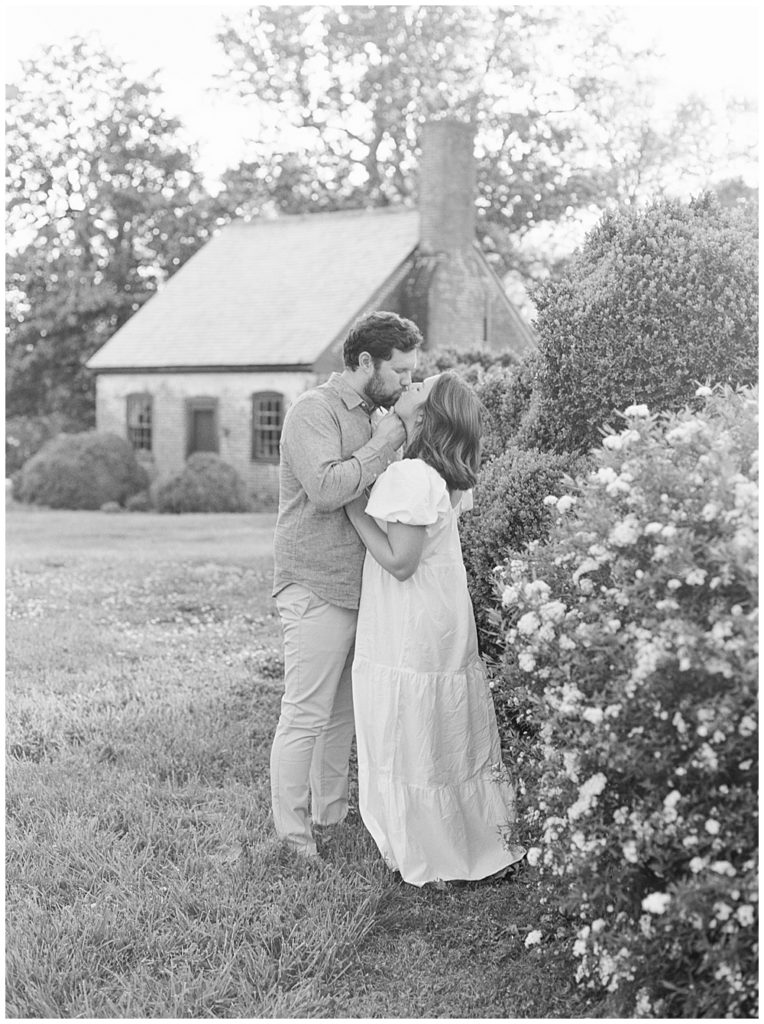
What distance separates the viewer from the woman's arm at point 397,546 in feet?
14.2

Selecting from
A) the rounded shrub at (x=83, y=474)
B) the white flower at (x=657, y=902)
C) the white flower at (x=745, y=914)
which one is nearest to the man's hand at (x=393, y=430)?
the white flower at (x=657, y=902)

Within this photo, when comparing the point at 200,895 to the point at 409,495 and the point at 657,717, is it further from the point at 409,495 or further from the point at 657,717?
the point at 657,717

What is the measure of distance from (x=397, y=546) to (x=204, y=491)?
69.6 ft

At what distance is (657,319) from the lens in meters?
4.84

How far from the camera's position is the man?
470 cm

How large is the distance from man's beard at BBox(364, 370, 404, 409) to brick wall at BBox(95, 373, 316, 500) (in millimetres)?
21042

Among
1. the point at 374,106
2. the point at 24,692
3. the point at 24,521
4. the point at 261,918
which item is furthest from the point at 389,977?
the point at 374,106

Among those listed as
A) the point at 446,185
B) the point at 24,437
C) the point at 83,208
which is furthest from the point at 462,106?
the point at 24,437

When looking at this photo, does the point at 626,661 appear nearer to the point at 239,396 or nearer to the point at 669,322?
the point at 669,322

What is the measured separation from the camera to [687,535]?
10.3ft

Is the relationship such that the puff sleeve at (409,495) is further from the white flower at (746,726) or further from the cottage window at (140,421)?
the cottage window at (140,421)

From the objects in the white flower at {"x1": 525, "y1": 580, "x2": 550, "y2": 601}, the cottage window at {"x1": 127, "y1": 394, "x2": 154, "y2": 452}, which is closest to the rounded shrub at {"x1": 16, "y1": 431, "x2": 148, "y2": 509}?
the cottage window at {"x1": 127, "y1": 394, "x2": 154, "y2": 452}

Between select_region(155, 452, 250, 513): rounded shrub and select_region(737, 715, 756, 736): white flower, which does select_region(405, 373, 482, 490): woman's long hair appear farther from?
select_region(155, 452, 250, 513): rounded shrub

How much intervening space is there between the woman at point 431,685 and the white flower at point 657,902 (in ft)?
4.62
